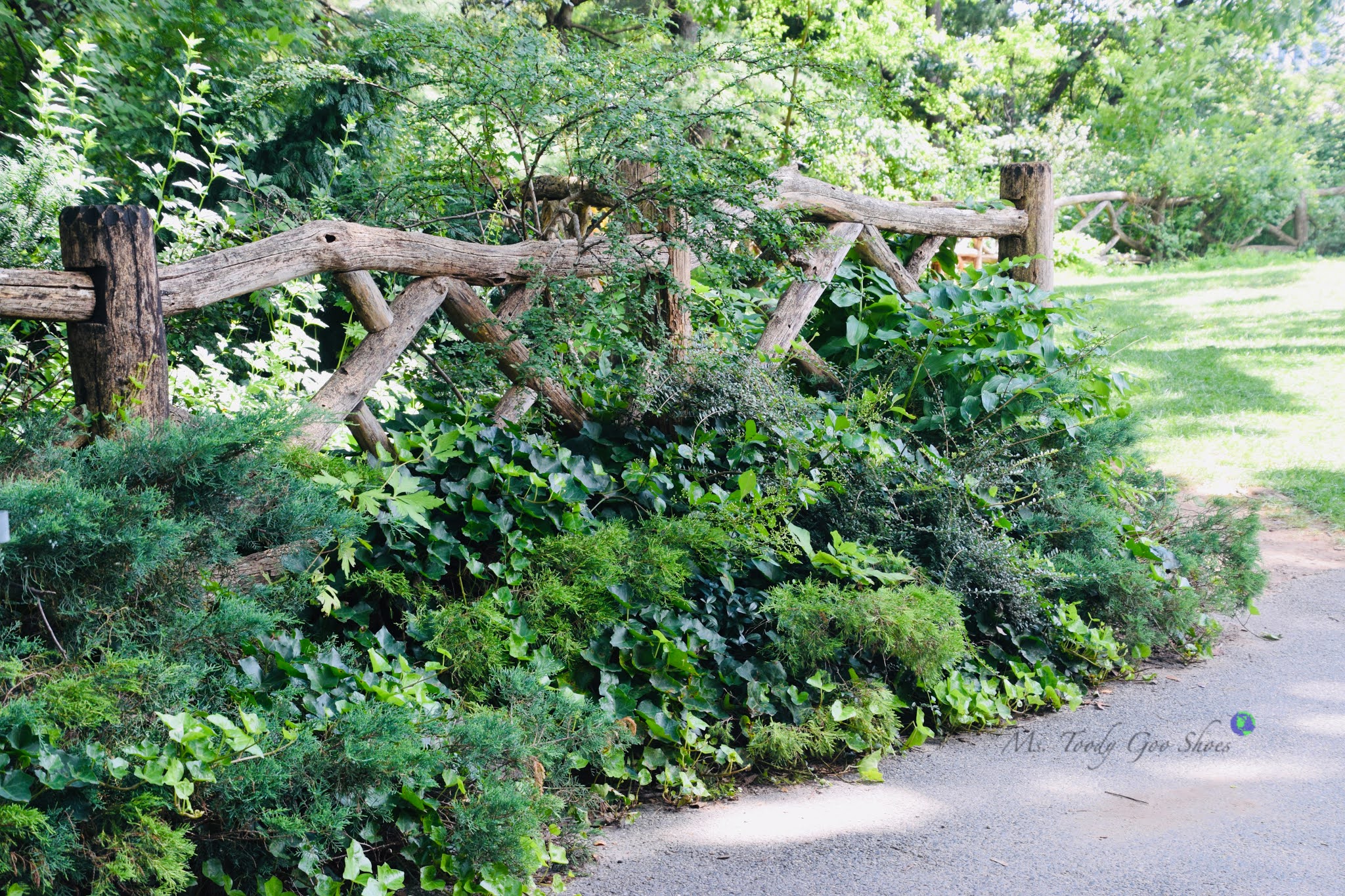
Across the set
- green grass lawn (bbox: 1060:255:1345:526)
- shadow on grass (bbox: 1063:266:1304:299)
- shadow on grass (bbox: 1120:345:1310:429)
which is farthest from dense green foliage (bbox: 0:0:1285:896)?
shadow on grass (bbox: 1063:266:1304:299)

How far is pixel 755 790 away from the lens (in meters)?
2.98

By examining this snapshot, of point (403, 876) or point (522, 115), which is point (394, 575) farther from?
point (522, 115)

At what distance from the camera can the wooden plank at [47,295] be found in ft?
7.57

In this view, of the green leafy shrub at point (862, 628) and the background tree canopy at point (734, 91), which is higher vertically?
the background tree canopy at point (734, 91)

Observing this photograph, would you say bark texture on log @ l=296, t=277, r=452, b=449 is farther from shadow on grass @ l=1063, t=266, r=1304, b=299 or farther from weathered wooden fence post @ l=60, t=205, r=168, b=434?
shadow on grass @ l=1063, t=266, r=1304, b=299

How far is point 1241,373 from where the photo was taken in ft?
30.9

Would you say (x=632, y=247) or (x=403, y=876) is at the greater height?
Answer: (x=632, y=247)

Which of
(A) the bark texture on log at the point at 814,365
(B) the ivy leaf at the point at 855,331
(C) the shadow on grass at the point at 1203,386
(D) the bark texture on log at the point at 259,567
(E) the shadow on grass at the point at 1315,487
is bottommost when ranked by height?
(E) the shadow on grass at the point at 1315,487

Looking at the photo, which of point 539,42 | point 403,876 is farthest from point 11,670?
point 539,42

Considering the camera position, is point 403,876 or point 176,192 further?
point 176,192

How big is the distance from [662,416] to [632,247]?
0.63 meters

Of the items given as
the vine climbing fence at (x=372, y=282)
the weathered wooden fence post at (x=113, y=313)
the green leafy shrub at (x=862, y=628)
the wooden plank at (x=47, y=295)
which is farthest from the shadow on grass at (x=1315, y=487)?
the wooden plank at (x=47, y=295)

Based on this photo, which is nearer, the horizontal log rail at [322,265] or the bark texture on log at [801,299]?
the horizontal log rail at [322,265]

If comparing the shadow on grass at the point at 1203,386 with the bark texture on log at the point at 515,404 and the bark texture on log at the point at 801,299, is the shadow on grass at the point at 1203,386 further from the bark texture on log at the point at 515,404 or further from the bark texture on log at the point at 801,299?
the bark texture on log at the point at 515,404
